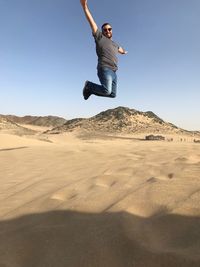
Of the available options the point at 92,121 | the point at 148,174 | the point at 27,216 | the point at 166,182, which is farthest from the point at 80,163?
the point at 92,121

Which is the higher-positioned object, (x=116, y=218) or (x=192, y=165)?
(x=192, y=165)

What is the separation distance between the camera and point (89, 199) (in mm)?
3088

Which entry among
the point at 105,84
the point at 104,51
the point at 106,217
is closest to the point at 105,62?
the point at 104,51

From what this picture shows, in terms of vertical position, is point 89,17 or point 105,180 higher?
point 89,17

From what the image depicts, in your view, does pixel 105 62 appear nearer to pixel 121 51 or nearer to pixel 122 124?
pixel 121 51

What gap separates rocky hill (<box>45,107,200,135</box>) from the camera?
2884 cm

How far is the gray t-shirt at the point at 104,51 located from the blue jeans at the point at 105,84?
0.10m

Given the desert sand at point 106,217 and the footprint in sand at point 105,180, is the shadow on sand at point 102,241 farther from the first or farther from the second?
the footprint in sand at point 105,180

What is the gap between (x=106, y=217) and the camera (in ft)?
8.45

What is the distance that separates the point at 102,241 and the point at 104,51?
4129 mm

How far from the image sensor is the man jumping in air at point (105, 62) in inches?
228

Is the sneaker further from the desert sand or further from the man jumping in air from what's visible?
the desert sand

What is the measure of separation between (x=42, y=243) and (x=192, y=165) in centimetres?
230

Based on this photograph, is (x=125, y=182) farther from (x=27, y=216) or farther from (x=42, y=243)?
(x=42, y=243)
